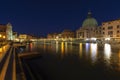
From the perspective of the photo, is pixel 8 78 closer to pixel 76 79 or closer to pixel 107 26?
pixel 76 79

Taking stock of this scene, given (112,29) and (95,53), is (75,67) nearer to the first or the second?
(95,53)

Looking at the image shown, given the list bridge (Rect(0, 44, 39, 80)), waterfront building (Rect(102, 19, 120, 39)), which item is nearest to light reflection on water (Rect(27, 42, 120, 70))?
bridge (Rect(0, 44, 39, 80))

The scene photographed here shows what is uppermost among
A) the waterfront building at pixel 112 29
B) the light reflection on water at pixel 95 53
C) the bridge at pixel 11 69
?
the waterfront building at pixel 112 29

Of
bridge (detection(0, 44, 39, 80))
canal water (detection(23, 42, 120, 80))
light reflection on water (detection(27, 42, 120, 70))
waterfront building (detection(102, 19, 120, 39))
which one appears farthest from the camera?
waterfront building (detection(102, 19, 120, 39))

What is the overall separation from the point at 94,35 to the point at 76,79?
512ft

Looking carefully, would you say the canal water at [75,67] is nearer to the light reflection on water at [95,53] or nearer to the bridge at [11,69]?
the light reflection on water at [95,53]

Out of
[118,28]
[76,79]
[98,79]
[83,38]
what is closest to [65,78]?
[76,79]

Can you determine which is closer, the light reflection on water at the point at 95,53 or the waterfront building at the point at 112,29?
the light reflection on water at the point at 95,53

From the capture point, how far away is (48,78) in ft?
80.1

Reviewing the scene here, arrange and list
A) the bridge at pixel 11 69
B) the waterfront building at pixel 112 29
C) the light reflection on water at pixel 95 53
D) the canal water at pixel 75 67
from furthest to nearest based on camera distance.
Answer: the waterfront building at pixel 112 29, the light reflection on water at pixel 95 53, the canal water at pixel 75 67, the bridge at pixel 11 69

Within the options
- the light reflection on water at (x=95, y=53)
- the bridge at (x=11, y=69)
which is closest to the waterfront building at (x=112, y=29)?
the light reflection on water at (x=95, y=53)

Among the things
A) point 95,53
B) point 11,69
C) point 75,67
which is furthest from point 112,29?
point 11,69

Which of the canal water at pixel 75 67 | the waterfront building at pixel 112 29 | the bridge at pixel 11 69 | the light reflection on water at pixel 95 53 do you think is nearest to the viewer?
the bridge at pixel 11 69

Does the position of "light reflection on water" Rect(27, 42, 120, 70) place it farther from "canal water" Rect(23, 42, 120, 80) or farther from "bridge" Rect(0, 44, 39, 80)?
"bridge" Rect(0, 44, 39, 80)
